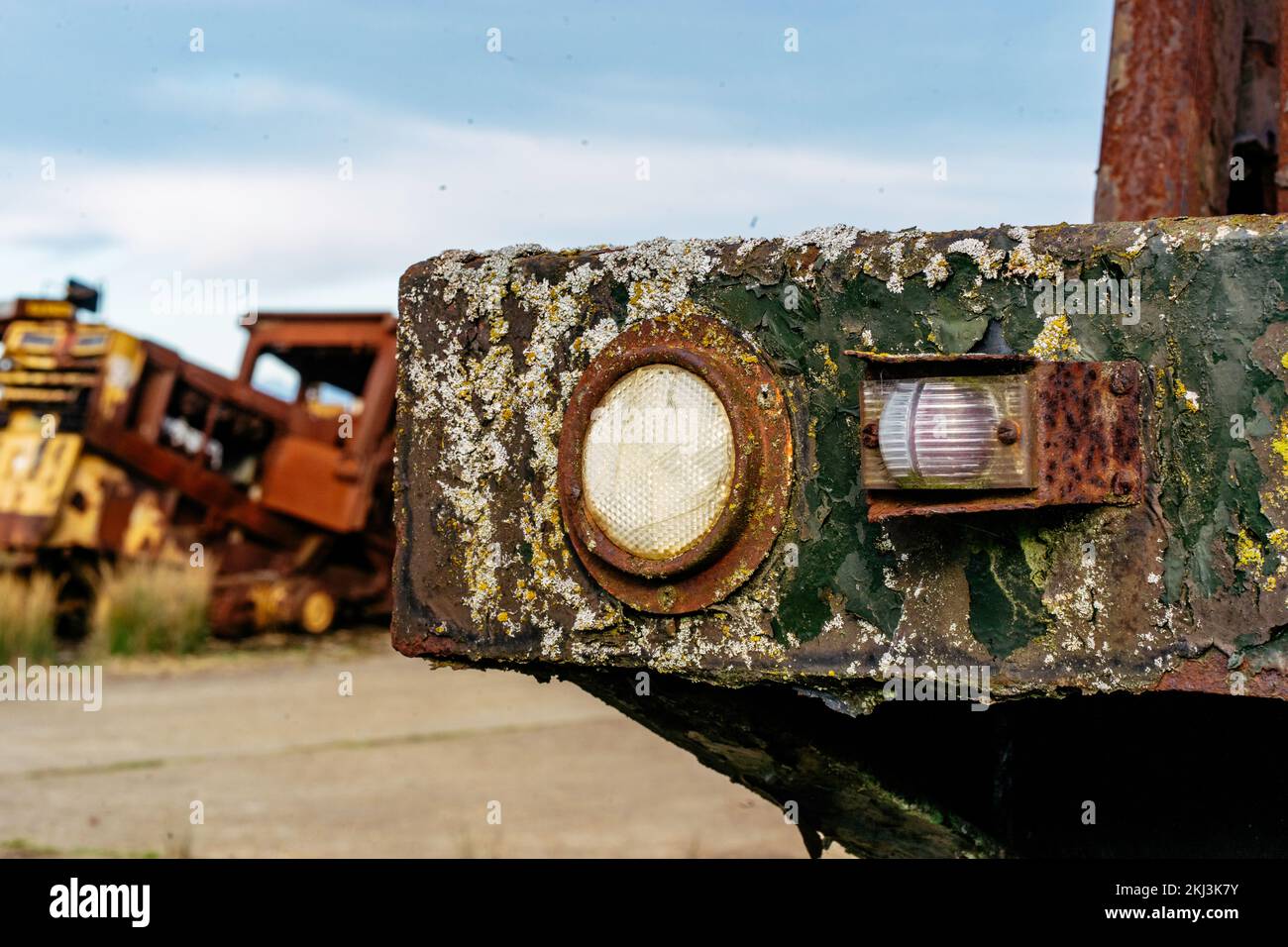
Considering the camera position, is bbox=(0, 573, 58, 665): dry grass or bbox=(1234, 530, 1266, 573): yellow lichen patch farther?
bbox=(0, 573, 58, 665): dry grass

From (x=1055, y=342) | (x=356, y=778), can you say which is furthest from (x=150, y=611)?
(x=1055, y=342)

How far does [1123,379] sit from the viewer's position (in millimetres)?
1104

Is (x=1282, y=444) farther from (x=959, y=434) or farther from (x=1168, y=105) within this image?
(x=1168, y=105)

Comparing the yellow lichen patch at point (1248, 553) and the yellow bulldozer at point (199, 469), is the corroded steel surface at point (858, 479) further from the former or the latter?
the yellow bulldozer at point (199, 469)

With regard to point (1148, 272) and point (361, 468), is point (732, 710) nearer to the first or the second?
point (1148, 272)

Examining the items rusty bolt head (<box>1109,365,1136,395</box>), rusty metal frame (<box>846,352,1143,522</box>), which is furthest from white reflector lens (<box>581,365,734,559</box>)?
rusty bolt head (<box>1109,365,1136,395</box>)

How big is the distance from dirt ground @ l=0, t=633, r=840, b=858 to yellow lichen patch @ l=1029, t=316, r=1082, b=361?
279 centimetres

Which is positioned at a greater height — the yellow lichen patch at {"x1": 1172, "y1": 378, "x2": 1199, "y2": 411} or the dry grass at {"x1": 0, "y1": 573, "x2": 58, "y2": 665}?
the yellow lichen patch at {"x1": 1172, "y1": 378, "x2": 1199, "y2": 411}

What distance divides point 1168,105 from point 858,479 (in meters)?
0.87

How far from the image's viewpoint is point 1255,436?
107cm

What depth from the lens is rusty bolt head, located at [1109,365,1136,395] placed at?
43.4 inches

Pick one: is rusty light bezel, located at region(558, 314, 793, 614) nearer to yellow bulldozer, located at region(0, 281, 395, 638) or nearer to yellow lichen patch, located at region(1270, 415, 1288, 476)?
yellow lichen patch, located at region(1270, 415, 1288, 476)

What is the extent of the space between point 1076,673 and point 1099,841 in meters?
0.63

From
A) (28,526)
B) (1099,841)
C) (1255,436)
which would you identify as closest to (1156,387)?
(1255,436)
